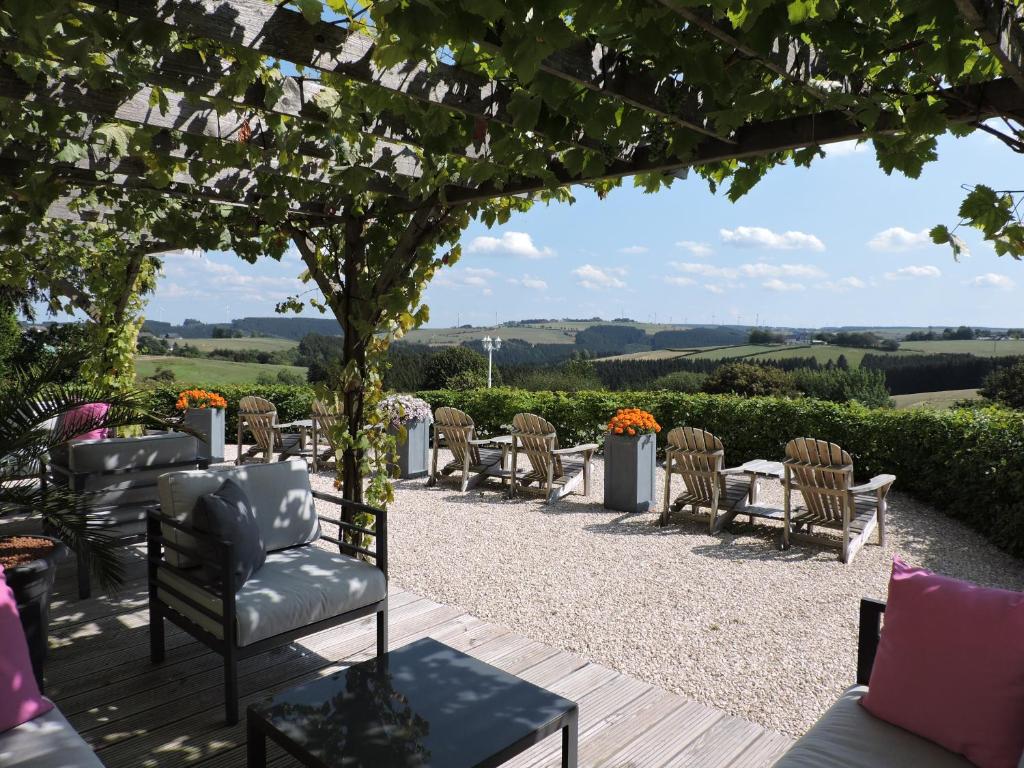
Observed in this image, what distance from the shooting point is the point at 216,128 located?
11.1ft

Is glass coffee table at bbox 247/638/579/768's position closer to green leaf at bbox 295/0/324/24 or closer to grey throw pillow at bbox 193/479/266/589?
grey throw pillow at bbox 193/479/266/589

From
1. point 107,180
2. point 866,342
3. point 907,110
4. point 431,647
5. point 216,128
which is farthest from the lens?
point 866,342

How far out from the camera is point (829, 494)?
550cm

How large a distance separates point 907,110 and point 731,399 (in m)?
7.75

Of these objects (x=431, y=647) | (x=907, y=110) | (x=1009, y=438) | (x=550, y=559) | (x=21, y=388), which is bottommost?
(x=550, y=559)

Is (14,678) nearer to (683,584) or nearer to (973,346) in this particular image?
(683,584)

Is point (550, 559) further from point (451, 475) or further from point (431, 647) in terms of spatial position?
point (451, 475)

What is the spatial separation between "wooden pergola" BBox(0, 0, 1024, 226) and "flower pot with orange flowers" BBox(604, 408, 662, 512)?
385cm

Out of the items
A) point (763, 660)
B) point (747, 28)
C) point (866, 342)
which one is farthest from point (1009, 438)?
point (866, 342)

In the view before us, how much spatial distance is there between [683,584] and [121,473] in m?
3.94

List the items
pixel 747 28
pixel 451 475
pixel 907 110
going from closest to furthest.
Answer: pixel 747 28
pixel 907 110
pixel 451 475

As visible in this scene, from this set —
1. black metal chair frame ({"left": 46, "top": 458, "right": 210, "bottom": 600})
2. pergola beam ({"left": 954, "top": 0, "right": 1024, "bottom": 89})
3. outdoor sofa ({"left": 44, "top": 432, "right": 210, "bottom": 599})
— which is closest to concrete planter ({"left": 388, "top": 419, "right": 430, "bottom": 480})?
black metal chair frame ({"left": 46, "top": 458, "right": 210, "bottom": 600})

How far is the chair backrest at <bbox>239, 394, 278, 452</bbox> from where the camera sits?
30.6 ft

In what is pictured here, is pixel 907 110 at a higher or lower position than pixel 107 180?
lower
